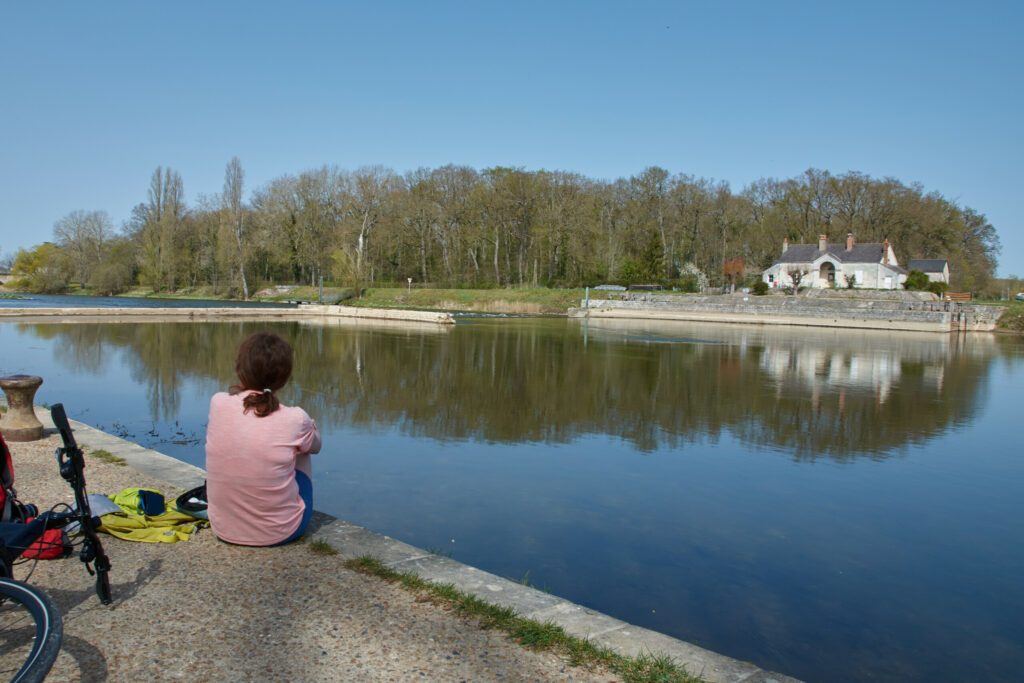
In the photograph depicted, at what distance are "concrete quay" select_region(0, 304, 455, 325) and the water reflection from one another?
14.7ft

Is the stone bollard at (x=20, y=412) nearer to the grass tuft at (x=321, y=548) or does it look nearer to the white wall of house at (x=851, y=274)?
the grass tuft at (x=321, y=548)

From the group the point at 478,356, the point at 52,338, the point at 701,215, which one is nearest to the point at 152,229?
the point at 52,338

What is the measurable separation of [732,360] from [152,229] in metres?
61.2

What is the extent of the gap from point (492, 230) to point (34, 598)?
61885 millimetres

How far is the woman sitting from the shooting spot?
4707 millimetres

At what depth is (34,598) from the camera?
111 inches

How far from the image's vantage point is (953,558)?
6.68 meters

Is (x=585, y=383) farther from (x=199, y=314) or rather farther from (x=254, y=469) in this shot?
(x=199, y=314)

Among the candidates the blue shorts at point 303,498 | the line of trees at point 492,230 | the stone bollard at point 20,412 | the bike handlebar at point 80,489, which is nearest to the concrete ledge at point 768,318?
the line of trees at point 492,230

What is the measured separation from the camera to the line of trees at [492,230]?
206ft

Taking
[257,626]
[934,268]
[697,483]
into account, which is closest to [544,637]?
[257,626]

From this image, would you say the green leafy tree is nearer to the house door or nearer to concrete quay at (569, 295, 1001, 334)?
concrete quay at (569, 295, 1001, 334)

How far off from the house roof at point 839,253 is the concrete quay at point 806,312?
301 inches

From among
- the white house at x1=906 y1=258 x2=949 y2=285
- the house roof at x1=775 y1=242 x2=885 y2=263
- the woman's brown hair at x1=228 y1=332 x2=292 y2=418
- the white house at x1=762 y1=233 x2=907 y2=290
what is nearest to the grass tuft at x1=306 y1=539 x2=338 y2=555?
the woman's brown hair at x1=228 y1=332 x2=292 y2=418
